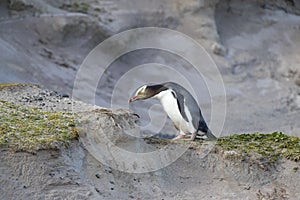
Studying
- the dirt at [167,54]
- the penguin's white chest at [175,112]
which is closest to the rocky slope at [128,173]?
the penguin's white chest at [175,112]

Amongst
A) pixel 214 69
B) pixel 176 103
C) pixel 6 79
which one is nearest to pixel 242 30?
pixel 214 69

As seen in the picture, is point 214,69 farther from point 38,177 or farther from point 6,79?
point 38,177

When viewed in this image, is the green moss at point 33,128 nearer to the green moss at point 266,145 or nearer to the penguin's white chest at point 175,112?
the penguin's white chest at point 175,112

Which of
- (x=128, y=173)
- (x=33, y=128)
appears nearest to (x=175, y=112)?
(x=128, y=173)

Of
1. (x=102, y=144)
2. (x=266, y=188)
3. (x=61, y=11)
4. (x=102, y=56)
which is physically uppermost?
(x=61, y=11)

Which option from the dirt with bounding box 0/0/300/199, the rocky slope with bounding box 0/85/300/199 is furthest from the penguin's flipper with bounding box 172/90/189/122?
the dirt with bounding box 0/0/300/199

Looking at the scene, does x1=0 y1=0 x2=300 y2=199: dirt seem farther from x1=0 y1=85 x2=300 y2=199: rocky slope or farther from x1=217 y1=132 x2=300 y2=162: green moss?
x1=217 y1=132 x2=300 y2=162: green moss

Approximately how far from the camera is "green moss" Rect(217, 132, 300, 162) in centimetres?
724

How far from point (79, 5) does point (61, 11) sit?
0.68 meters

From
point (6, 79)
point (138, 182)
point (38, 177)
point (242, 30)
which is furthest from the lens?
point (242, 30)

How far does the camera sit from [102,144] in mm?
6879

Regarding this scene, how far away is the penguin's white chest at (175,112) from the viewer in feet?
24.2

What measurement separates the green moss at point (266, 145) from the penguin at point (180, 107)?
0.92ft

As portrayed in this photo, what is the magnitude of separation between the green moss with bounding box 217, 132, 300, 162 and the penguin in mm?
281
